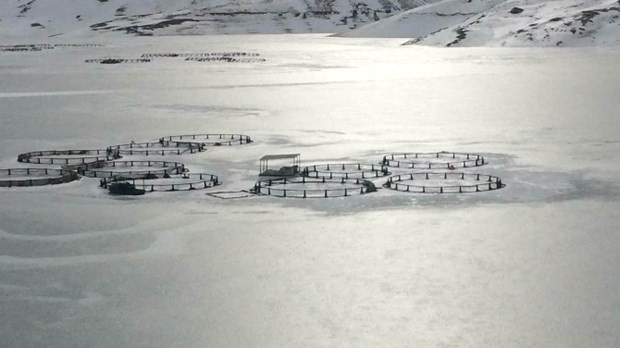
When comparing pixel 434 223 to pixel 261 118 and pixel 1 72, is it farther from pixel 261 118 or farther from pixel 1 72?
pixel 1 72

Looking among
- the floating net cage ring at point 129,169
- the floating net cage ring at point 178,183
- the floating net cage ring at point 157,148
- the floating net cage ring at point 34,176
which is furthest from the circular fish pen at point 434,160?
the floating net cage ring at point 34,176

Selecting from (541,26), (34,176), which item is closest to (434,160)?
(34,176)

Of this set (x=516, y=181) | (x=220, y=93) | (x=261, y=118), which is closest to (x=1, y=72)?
(x=220, y=93)

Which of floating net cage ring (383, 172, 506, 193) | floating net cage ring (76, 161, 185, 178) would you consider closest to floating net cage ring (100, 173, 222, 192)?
floating net cage ring (76, 161, 185, 178)

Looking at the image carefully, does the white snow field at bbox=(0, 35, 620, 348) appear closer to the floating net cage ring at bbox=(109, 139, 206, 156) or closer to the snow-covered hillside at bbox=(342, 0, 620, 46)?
the floating net cage ring at bbox=(109, 139, 206, 156)

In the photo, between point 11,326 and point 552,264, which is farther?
point 552,264

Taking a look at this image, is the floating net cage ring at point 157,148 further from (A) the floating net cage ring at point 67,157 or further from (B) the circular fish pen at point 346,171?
(B) the circular fish pen at point 346,171
